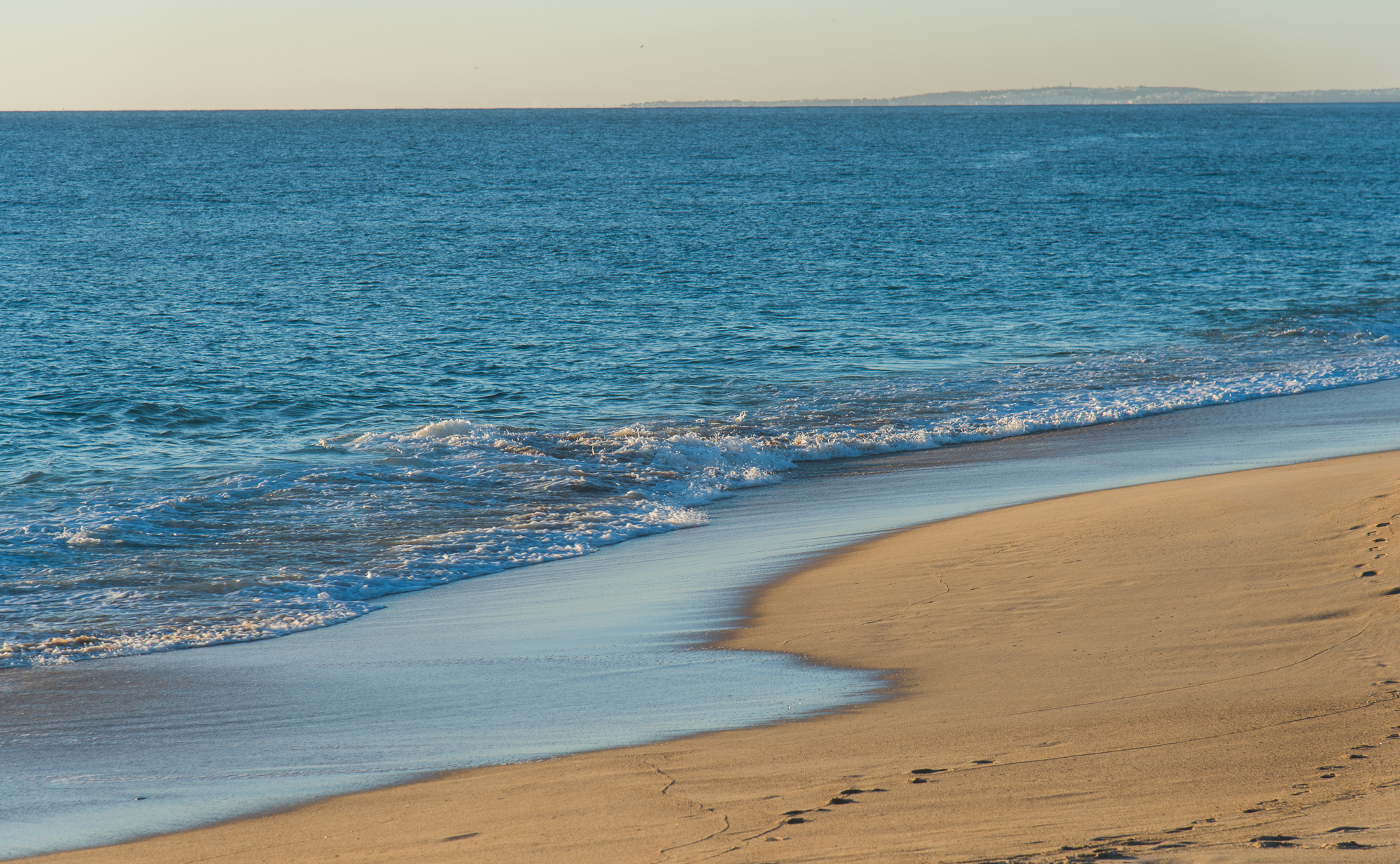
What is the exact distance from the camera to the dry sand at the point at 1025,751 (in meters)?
3.78

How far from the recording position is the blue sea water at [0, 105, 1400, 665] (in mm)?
9641

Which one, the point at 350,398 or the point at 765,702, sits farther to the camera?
the point at 350,398

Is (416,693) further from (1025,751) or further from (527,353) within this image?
(527,353)

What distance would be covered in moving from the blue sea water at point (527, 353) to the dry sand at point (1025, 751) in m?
3.55

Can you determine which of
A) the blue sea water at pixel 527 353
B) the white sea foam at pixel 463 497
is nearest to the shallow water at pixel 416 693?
the white sea foam at pixel 463 497

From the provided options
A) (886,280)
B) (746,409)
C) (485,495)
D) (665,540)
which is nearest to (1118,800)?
(665,540)

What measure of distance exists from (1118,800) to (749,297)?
22.5 metres

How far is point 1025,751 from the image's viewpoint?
466cm

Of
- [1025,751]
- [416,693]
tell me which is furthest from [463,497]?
[1025,751]

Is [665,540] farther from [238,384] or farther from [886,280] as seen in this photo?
[886,280]

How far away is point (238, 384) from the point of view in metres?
17.1

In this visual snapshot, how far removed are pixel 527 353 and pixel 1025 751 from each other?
16.4 meters

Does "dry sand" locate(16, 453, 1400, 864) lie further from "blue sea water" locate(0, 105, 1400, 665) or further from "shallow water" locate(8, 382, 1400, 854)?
"blue sea water" locate(0, 105, 1400, 665)

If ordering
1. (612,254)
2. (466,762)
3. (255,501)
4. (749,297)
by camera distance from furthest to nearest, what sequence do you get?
(612,254)
(749,297)
(255,501)
(466,762)
